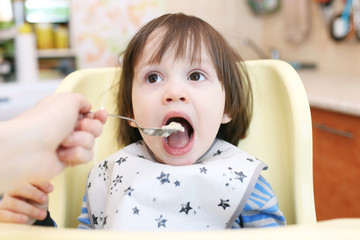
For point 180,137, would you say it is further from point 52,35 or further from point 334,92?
point 52,35

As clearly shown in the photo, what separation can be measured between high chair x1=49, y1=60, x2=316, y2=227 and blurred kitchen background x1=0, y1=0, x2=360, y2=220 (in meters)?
0.58

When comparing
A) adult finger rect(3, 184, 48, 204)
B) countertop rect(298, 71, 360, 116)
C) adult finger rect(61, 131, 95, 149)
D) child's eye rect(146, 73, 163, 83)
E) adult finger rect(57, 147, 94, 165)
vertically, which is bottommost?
countertop rect(298, 71, 360, 116)

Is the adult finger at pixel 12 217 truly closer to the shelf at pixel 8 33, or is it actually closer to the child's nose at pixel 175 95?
the child's nose at pixel 175 95

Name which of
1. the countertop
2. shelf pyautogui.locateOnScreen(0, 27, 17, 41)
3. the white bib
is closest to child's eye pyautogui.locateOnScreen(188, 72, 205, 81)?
the white bib

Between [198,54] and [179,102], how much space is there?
0.32ft

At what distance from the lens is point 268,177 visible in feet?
2.84

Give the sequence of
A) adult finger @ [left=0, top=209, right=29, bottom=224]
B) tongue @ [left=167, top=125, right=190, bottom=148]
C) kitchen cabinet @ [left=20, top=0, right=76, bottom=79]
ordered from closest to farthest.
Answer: adult finger @ [left=0, top=209, right=29, bottom=224]
tongue @ [left=167, top=125, right=190, bottom=148]
kitchen cabinet @ [left=20, top=0, right=76, bottom=79]

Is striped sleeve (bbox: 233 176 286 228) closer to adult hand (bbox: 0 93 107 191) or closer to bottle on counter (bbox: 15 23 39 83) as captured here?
adult hand (bbox: 0 93 107 191)

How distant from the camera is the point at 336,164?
1.51 metres

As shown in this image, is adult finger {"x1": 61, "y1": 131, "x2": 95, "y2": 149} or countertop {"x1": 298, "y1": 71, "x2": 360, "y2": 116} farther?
countertop {"x1": 298, "y1": 71, "x2": 360, "y2": 116}

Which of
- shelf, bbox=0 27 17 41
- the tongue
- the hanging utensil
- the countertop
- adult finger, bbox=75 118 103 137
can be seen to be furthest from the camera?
shelf, bbox=0 27 17 41

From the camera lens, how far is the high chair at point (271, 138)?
30.7 inches

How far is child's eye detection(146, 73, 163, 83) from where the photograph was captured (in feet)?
2.38

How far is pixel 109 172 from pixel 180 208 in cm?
18
